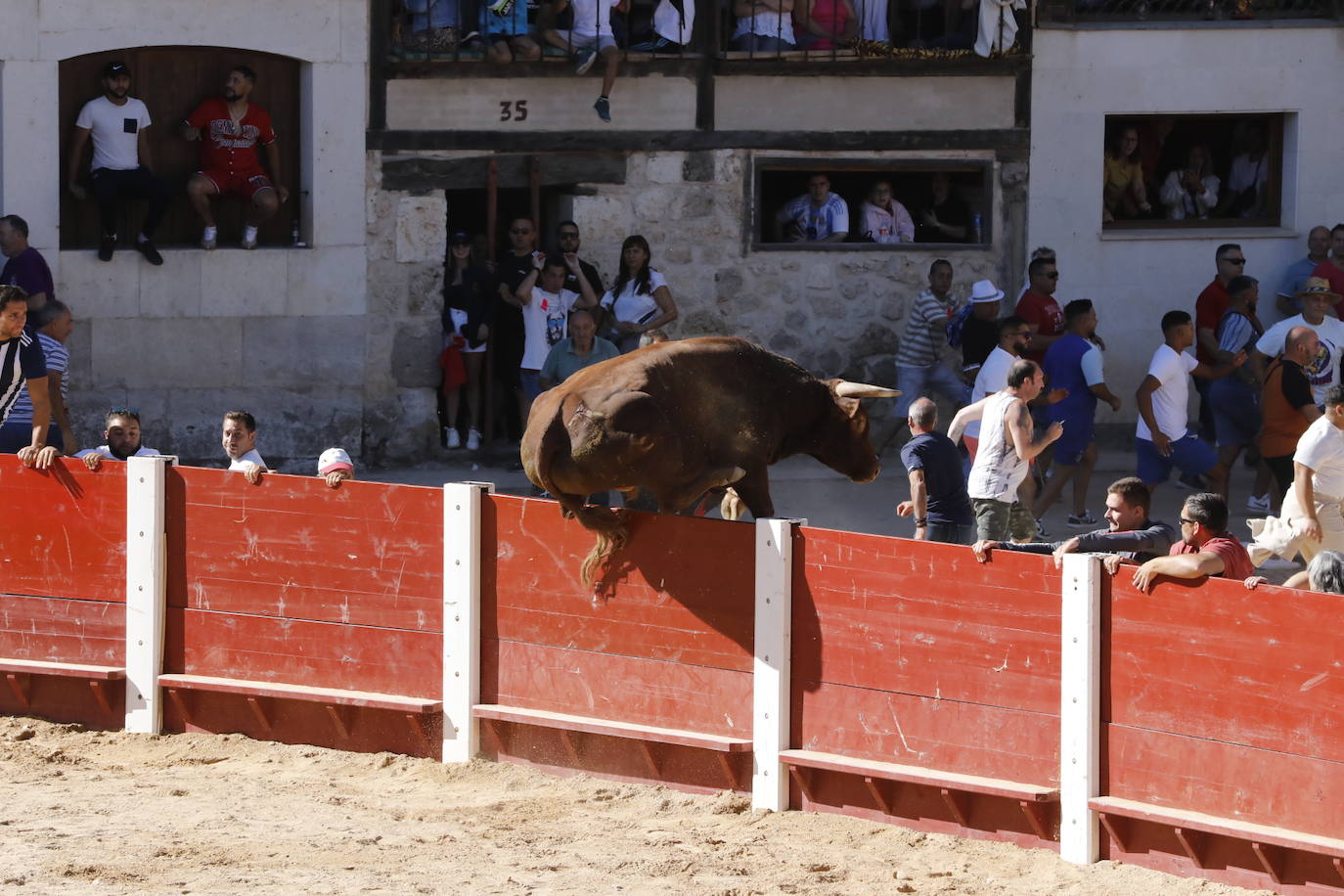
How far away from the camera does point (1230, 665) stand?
20.3 ft

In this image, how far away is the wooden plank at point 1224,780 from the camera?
601cm

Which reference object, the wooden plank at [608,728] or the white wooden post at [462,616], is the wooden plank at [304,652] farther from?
the wooden plank at [608,728]

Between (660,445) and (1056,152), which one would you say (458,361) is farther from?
(660,445)

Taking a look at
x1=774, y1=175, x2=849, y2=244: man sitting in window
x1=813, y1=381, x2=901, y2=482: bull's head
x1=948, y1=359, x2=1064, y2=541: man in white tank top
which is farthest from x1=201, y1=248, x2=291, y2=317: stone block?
x1=813, y1=381, x2=901, y2=482: bull's head

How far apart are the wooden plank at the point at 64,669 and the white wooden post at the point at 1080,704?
155 inches

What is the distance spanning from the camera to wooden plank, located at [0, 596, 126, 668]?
8422 millimetres

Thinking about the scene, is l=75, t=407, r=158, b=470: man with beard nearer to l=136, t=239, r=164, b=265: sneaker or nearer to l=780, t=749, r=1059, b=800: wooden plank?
l=780, t=749, r=1059, b=800: wooden plank

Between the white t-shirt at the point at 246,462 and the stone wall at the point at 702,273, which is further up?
the stone wall at the point at 702,273

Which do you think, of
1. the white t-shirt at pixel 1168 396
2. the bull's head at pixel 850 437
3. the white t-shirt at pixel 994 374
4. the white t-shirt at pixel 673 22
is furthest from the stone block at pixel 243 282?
the bull's head at pixel 850 437

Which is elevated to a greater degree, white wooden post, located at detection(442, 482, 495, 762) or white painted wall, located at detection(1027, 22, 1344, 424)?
white painted wall, located at detection(1027, 22, 1344, 424)

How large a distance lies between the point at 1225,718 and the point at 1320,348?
6685 millimetres

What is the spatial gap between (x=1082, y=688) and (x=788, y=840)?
1133 millimetres

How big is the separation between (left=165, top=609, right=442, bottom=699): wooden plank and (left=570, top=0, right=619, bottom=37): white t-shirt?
6669mm

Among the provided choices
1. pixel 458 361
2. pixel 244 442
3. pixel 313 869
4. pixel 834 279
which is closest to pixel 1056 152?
pixel 834 279
